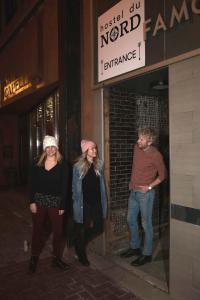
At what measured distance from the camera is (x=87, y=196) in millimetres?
4445

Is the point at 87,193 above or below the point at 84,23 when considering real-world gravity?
below

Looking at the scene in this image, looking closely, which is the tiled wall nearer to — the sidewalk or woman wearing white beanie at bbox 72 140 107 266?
woman wearing white beanie at bbox 72 140 107 266

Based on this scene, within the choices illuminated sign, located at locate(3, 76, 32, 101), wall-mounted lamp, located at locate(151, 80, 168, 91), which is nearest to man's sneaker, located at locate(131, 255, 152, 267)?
wall-mounted lamp, located at locate(151, 80, 168, 91)

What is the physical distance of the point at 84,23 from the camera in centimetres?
545

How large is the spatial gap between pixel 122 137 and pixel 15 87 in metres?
5.61

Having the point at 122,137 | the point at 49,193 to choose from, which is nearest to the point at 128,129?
the point at 122,137

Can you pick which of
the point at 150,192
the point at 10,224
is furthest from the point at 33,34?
the point at 150,192

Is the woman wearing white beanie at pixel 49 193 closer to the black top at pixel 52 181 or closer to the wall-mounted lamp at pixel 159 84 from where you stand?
the black top at pixel 52 181

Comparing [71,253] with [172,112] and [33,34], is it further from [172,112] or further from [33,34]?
[33,34]

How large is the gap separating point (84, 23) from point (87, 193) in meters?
3.25

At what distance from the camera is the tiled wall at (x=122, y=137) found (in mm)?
5145

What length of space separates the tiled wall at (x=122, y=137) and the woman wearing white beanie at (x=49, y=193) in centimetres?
110

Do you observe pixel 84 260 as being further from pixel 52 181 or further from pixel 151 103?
pixel 151 103

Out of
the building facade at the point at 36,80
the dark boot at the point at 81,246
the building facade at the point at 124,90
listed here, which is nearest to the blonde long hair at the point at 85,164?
the building facade at the point at 124,90
